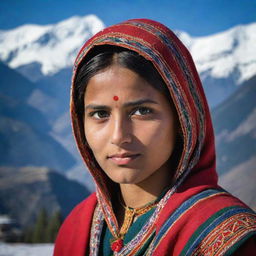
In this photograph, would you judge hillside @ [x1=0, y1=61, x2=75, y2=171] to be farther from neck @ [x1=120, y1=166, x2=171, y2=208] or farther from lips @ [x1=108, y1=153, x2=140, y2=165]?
lips @ [x1=108, y1=153, x2=140, y2=165]

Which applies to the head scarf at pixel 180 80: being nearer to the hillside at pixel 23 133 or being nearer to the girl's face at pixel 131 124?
the girl's face at pixel 131 124

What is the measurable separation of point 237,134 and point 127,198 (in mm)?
2701

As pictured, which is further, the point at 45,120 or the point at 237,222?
the point at 45,120

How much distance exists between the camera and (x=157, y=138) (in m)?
1.02

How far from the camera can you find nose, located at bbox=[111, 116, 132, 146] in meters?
1.00

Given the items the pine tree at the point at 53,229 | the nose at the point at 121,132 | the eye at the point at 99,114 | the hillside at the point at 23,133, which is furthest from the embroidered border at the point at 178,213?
the hillside at the point at 23,133

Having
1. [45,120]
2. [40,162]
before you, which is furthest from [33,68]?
[40,162]

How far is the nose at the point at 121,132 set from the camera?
997mm

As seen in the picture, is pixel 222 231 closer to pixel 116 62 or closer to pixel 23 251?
pixel 116 62

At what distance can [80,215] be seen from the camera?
137cm

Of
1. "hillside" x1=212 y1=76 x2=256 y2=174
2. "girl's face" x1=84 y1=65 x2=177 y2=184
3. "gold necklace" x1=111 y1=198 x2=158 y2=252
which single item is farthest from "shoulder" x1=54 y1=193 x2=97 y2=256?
"hillside" x1=212 y1=76 x2=256 y2=174

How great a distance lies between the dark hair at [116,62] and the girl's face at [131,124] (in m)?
0.02

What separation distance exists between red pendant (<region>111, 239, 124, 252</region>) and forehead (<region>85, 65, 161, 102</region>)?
1.59 feet

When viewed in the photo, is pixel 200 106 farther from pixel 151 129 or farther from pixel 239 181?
pixel 239 181
